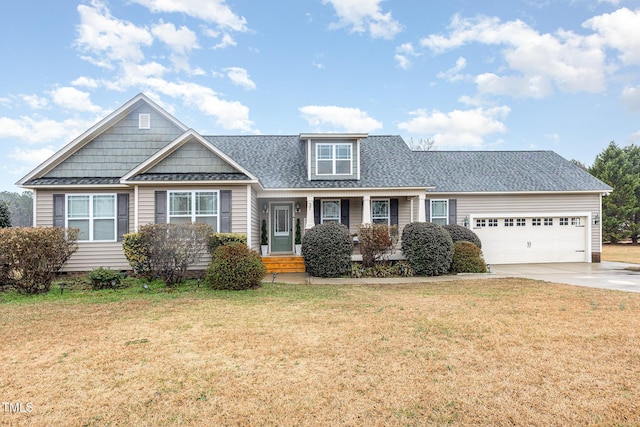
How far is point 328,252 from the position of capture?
11.5 m

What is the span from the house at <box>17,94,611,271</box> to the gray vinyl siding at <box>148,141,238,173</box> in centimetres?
3

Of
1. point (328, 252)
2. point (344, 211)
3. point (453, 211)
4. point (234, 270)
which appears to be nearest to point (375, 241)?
point (328, 252)

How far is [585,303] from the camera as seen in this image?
744 centimetres

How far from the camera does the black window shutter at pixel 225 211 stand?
11633 millimetres

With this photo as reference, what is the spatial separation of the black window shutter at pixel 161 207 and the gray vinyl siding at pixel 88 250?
131cm

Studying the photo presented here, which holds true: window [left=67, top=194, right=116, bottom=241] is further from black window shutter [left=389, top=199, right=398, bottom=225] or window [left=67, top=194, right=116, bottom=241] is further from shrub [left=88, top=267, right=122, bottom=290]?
black window shutter [left=389, top=199, right=398, bottom=225]

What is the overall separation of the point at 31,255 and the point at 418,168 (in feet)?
46.0

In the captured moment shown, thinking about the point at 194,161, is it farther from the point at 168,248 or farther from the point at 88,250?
the point at 88,250

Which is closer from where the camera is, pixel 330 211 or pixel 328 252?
pixel 328 252

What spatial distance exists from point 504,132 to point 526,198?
1655cm

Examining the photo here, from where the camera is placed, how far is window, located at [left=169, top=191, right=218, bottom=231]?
1156 centimetres

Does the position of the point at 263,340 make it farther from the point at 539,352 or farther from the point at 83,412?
the point at 539,352

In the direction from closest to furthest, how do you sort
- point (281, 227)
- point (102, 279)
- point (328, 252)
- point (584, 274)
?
1. point (102, 279)
2. point (328, 252)
3. point (584, 274)
4. point (281, 227)

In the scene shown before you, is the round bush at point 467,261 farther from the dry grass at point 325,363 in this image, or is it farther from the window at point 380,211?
the dry grass at point 325,363
